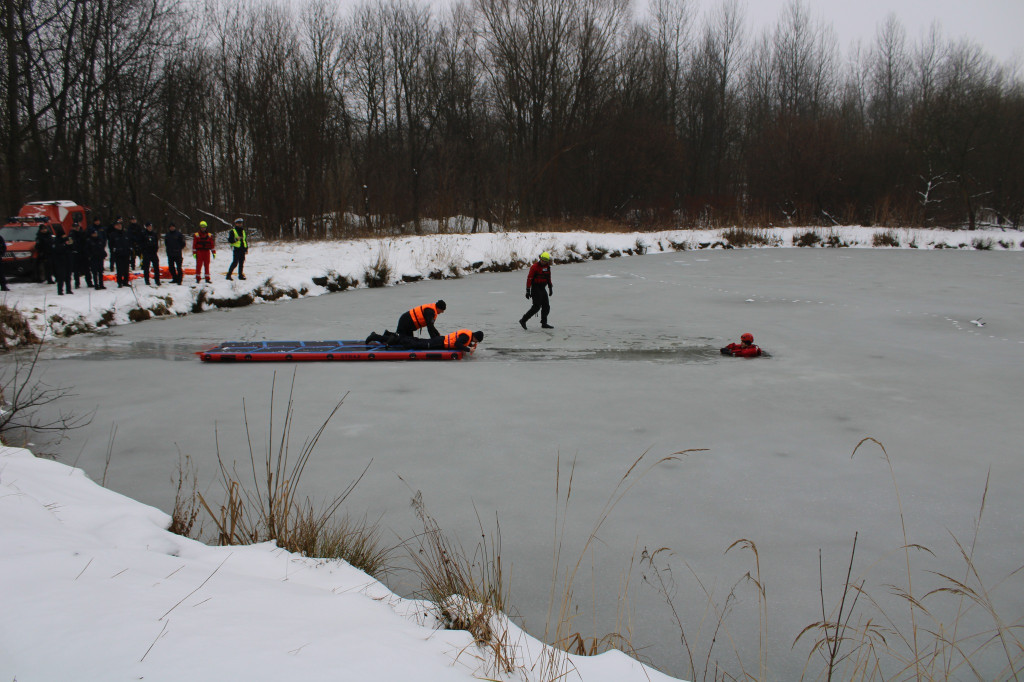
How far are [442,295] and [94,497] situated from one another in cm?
1304

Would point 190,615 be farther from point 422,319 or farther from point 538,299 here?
point 538,299

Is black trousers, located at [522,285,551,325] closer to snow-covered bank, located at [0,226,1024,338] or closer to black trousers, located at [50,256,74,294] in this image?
snow-covered bank, located at [0,226,1024,338]

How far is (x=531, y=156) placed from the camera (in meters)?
37.4

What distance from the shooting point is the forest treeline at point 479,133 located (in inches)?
1033

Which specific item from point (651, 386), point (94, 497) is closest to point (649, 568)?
point (94, 497)

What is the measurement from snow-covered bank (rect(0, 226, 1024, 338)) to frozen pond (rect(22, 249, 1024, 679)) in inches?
46.7

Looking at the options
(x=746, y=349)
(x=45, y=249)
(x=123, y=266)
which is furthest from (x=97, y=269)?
(x=746, y=349)

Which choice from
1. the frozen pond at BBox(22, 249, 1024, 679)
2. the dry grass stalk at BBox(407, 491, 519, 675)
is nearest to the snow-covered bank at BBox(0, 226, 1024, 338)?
the frozen pond at BBox(22, 249, 1024, 679)

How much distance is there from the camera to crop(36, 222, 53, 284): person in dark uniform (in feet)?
47.1

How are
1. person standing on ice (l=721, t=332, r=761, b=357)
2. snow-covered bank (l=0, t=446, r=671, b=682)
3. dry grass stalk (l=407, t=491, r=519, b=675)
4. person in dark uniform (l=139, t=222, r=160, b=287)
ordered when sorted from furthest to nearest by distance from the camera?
person in dark uniform (l=139, t=222, r=160, b=287) < person standing on ice (l=721, t=332, r=761, b=357) < dry grass stalk (l=407, t=491, r=519, b=675) < snow-covered bank (l=0, t=446, r=671, b=682)

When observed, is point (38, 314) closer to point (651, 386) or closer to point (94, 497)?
point (94, 497)

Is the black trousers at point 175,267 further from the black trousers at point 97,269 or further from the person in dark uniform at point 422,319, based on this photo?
the person in dark uniform at point 422,319

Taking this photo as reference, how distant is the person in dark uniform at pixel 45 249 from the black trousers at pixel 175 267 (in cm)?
225

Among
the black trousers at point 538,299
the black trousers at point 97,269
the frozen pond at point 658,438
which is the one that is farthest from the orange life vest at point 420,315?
the black trousers at point 97,269
